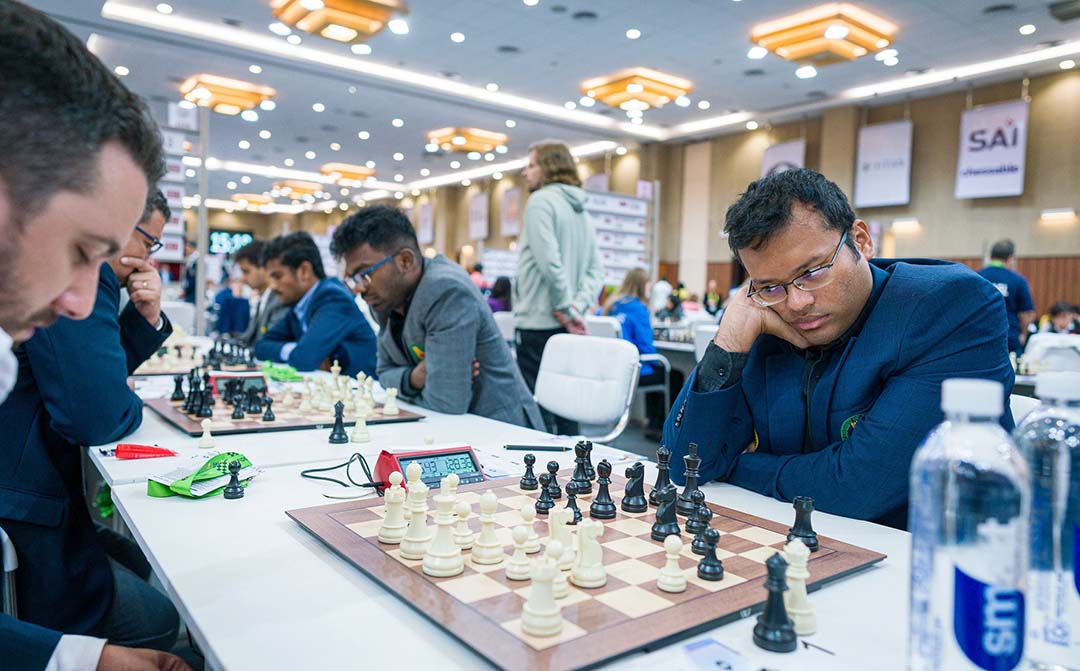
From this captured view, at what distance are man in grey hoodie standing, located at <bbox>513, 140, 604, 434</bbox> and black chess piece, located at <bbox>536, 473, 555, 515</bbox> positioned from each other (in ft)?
8.84

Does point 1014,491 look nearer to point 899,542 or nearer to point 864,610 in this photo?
point 864,610

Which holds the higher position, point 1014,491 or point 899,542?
point 1014,491

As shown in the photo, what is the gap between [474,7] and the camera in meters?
7.81

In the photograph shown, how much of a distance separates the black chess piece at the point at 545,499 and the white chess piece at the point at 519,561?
0.27 metres

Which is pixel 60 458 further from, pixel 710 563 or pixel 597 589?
pixel 710 563

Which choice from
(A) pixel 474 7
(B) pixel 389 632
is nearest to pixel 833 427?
(B) pixel 389 632

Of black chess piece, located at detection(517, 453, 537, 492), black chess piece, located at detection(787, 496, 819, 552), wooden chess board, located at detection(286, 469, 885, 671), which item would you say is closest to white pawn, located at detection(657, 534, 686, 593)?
wooden chess board, located at detection(286, 469, 885, 671)

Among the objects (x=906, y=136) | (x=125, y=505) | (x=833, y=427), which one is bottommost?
(x=125, y=505)

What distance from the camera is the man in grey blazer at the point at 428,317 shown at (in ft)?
8.18

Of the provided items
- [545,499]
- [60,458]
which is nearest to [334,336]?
[60,458]

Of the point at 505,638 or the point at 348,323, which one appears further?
the point at 348,323

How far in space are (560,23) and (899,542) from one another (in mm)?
7989

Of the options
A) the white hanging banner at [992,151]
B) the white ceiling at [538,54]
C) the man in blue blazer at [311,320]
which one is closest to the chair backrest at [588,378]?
the man in blue blazer at [311,320]

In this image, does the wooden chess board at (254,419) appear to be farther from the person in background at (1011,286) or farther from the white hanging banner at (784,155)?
the white hanging banner at (784,155)
